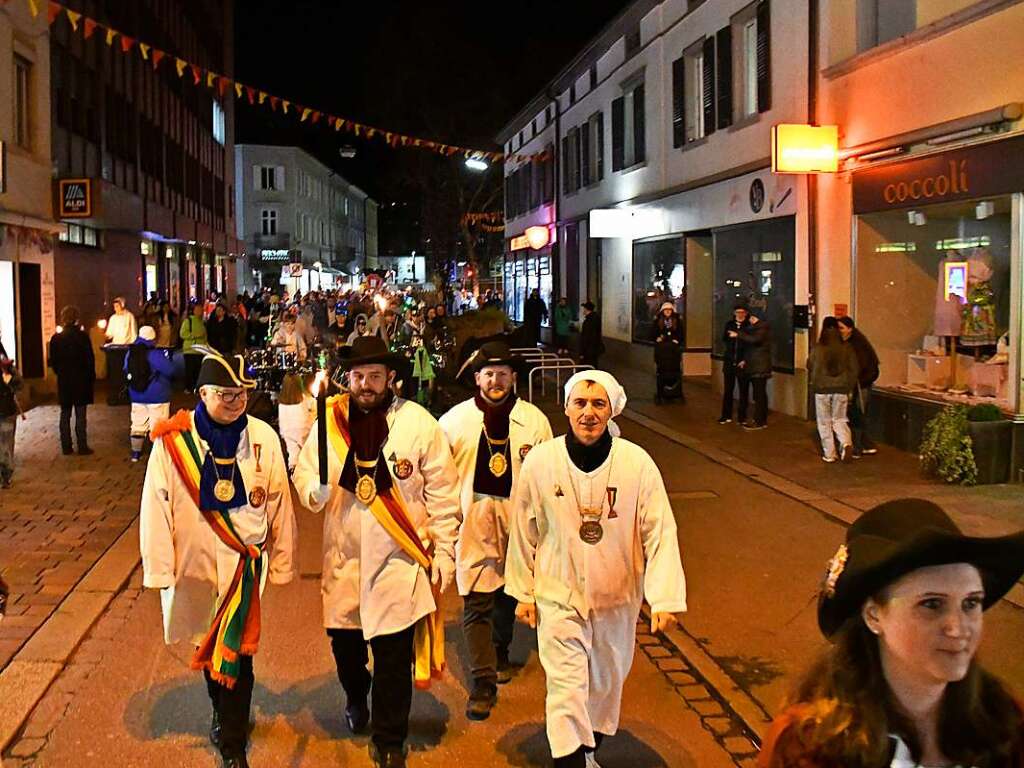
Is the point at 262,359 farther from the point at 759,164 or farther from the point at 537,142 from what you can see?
the point at 537,142

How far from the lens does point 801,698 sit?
236 centimetres

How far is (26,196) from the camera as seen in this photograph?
1955 cm

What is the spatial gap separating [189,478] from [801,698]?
3.12m

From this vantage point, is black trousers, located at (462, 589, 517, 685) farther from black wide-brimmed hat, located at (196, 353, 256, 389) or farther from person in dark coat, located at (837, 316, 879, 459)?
person in dark coat, located at (837, 316, 879, 459)

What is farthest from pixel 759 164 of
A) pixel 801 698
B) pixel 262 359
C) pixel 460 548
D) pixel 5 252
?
pixel 801 698

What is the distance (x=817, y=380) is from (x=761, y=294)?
5.60 meters

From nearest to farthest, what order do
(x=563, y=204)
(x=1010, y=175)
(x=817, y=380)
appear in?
(x=1010, y=175) < (x=817, y=380) < (x=563, y=204)

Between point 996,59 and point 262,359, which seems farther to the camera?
point 262,359

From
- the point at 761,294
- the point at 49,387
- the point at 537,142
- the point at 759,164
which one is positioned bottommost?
the point at 49,387

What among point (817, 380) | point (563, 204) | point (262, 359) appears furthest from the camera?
point (563, 204)

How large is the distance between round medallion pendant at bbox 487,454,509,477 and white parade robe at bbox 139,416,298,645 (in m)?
1.18

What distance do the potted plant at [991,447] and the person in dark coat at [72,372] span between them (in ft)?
32.3

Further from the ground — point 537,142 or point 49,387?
point 537,142

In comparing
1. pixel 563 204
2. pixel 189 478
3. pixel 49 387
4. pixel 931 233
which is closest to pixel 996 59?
pixel 931 233
